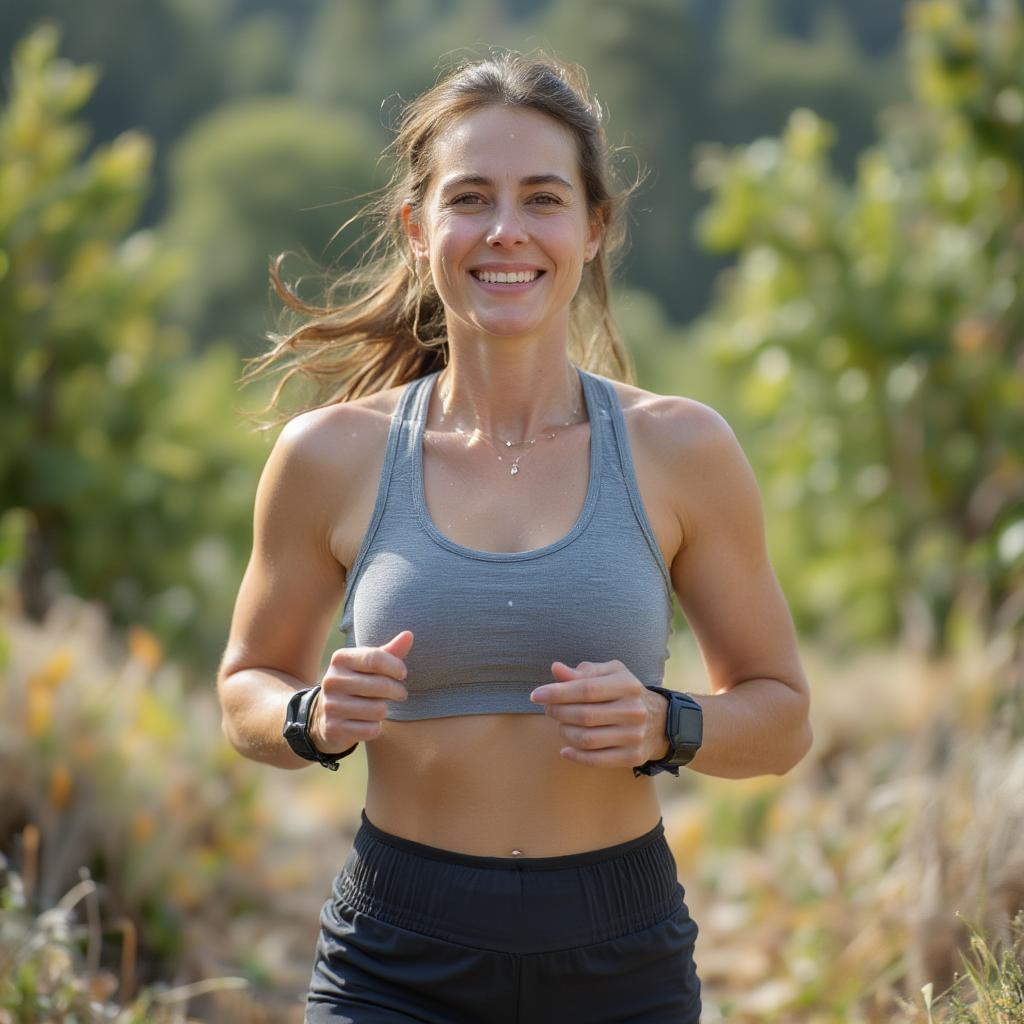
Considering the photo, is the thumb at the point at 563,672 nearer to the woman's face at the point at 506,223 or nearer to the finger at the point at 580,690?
the finger at the point at 580,690

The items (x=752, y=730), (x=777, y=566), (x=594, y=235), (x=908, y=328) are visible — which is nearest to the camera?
(x=752, y=730)

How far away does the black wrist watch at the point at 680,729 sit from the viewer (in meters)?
2.13

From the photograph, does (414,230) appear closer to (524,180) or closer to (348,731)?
(524,180)

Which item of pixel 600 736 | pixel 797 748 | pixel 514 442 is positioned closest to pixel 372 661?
pixel 600 736

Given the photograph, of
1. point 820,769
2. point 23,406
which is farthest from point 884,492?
point 23,406

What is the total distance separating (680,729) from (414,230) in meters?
1.03

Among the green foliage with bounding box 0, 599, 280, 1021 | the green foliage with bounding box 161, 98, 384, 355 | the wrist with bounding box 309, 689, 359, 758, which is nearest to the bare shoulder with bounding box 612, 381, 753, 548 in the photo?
the wrist with bounding box 309, 689, 359, 758

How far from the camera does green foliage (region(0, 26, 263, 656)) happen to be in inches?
287

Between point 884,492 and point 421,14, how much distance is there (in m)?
56.2

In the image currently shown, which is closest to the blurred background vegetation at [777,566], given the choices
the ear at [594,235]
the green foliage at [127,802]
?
the green foliage at [127,802]

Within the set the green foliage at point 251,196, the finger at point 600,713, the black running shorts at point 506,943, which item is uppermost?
the green foliage at point 251,196

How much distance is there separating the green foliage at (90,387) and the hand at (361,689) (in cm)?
523

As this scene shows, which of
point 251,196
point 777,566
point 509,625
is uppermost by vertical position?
point 251,196

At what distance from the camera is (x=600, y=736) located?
201 cm
